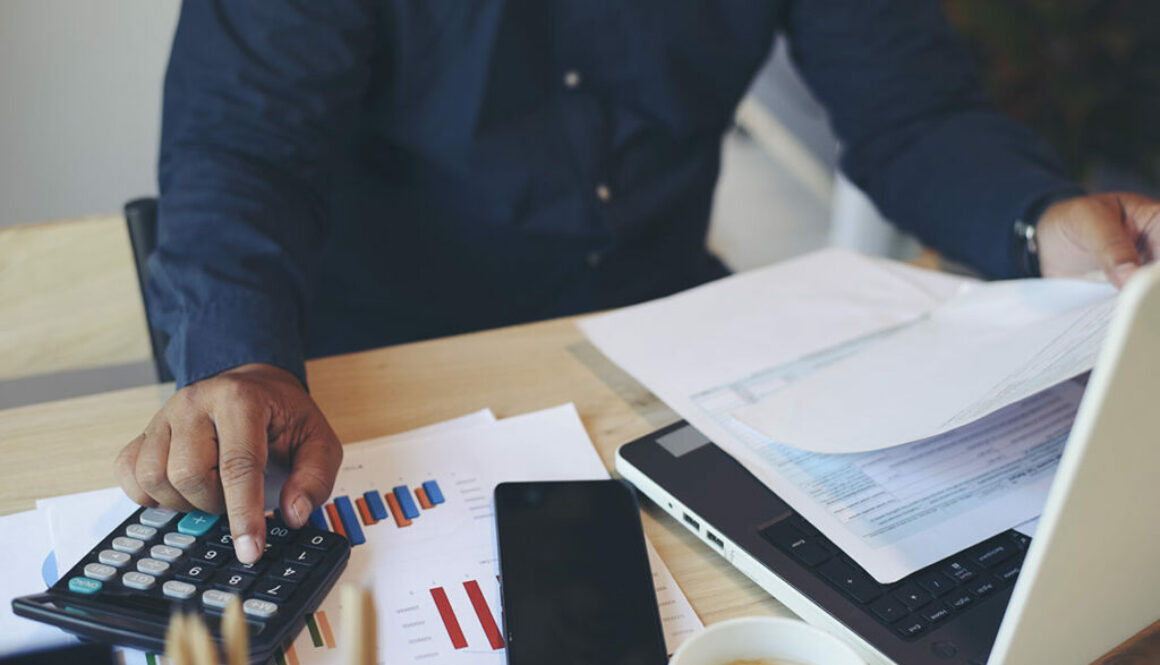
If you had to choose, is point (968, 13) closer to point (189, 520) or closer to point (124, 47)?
point (124, 47)

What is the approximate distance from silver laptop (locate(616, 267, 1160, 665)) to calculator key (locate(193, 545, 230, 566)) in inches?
9.3

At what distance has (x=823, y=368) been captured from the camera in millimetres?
708

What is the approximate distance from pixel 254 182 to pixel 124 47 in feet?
2.26

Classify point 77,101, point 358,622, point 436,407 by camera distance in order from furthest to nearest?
point 77,101 → point 436,407 → point 358,622

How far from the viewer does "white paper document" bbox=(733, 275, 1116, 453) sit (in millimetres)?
539

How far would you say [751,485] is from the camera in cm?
58

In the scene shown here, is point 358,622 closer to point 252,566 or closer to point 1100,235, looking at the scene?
point 252,566

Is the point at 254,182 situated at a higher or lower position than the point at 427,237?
higher

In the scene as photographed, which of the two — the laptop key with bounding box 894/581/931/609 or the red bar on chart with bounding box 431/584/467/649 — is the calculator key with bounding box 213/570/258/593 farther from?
the laptop key with bounding box 894/581/931/609

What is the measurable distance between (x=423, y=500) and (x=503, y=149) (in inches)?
17.8

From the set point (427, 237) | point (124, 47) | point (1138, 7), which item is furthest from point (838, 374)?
point (1138, 7)

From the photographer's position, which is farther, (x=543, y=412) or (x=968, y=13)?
(x=968, y=13)

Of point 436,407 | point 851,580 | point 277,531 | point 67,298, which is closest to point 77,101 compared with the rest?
point 67,298

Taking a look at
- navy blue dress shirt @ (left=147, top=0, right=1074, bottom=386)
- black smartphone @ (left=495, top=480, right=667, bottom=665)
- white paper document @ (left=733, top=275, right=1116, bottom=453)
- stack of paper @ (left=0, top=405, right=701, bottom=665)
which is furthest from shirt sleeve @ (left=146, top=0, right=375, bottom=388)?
white paper document @ (left=733, top=275, right=1116, bottom=453)
